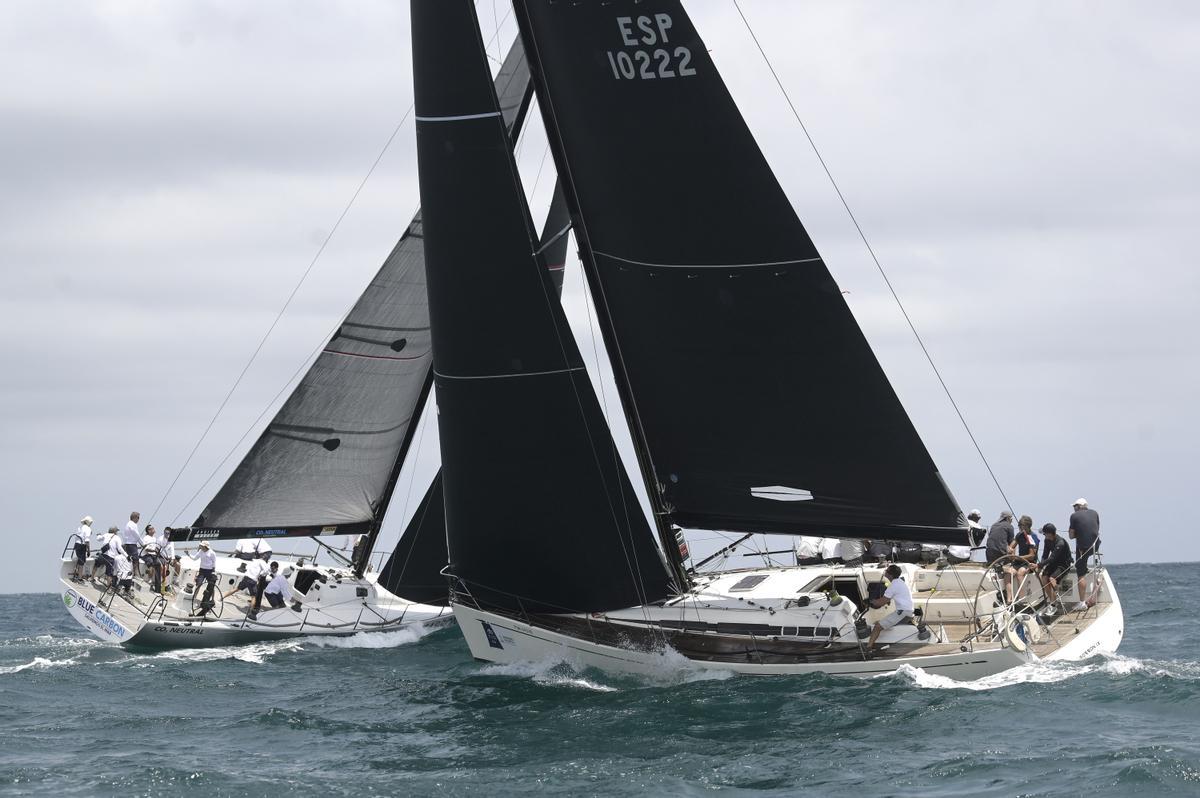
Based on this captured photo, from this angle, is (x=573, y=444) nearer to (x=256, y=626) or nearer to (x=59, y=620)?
(x=256, y=626)

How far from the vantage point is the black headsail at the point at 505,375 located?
60.8 feet

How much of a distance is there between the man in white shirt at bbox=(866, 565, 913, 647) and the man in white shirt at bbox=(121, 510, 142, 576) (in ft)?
58.6

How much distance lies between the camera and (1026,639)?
17.3 meters

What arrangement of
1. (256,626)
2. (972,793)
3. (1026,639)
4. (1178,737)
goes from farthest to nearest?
(256,626) < (1026,639) < (1178,737) < (972,793)

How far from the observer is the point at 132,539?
2961cm

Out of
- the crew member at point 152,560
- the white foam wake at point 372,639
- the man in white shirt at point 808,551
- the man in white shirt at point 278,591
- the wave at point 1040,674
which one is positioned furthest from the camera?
the crew member at point 152,560

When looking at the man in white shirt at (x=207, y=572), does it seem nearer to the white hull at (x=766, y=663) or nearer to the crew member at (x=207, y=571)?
the crew member at (x=207, y=571)

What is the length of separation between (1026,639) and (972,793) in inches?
204

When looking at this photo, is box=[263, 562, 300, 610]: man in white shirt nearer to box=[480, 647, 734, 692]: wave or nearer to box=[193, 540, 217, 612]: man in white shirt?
box=[193, 540, 217, 612]: man in white shirt

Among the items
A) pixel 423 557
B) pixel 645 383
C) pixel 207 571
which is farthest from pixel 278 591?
pixel 645 383

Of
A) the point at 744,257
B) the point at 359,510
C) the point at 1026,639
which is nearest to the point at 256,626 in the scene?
the point at 359,510

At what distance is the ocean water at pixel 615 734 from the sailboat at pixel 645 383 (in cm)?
86

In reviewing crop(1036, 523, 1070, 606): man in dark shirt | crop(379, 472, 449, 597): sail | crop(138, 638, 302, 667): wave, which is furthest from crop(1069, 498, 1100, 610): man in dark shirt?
crop(138, 638, 302, 667): wave

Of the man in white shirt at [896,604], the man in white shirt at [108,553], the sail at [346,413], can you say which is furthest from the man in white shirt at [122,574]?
the man in white shirt at [896,604]
